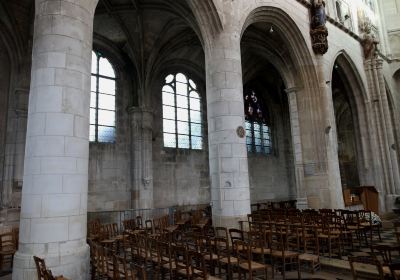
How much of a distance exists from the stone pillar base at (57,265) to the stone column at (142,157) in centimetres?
826

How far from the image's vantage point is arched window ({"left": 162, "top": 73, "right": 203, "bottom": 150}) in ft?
52.3

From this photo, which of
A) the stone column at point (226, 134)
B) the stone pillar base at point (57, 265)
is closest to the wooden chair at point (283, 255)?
the stone column at point (226, 134)

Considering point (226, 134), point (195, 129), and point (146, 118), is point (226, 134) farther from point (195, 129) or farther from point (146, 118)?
point (195, 129)

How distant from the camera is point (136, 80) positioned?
14727 millimetres

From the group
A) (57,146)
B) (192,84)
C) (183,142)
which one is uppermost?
(192,84)

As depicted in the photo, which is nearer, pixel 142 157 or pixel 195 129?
pixel 142 157

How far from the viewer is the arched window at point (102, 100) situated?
1355 centimetres

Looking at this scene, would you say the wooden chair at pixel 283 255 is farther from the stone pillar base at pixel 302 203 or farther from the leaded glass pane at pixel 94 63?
the leaded glass pane at pixel 94 63

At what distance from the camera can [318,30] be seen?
13.4 metres

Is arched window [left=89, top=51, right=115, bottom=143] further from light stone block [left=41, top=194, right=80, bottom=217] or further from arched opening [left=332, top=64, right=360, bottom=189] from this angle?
arched opening [left=332, top=64, right=360, bottom=189]

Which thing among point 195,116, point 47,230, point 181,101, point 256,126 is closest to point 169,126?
point 181,101

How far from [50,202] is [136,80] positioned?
10277 mm

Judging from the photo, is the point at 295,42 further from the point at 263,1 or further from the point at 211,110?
the point at 211,110

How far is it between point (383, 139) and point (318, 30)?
25.9 feet
